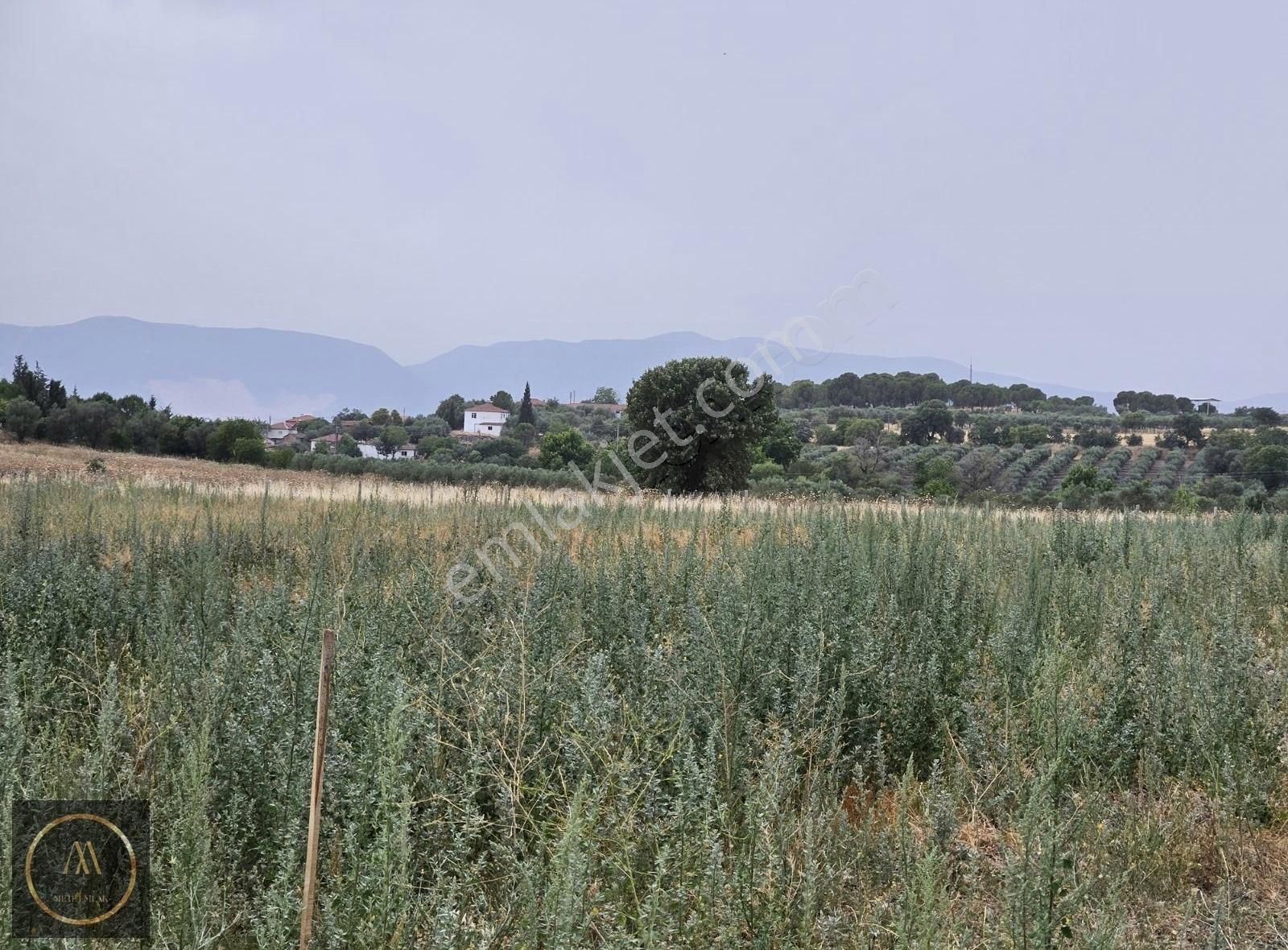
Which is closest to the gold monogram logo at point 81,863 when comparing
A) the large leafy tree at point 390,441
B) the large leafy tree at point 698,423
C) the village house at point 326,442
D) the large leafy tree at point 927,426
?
the large leafy tree at point 698,423

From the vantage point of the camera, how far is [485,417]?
108688 mm

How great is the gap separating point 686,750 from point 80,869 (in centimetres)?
163

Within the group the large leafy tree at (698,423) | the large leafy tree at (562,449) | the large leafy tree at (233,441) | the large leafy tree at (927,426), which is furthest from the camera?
the large leafy tree at (927,426)

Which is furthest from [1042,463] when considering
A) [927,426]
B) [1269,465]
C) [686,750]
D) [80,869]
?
[80,869]

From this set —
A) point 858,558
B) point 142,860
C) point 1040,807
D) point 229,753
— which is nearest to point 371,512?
point 858,558

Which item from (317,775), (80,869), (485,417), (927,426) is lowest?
(80,869)

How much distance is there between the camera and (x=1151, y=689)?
3453 mm

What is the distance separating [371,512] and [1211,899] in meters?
9.06

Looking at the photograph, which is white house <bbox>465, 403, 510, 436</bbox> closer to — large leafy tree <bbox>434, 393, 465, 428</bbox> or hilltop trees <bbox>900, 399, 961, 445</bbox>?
large leafy tree <bbox>434, 393, 465, 428</bbox>

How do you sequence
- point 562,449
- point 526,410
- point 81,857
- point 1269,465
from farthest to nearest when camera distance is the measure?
point 526,410
point 562,449
point 1269,465
point 81,857

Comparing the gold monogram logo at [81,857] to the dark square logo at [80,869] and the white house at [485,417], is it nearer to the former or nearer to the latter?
the dark square logo at [80,869]

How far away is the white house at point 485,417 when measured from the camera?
4161 inches

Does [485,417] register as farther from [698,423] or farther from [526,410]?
[698,423]

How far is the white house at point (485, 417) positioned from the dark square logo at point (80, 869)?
10244 cm
